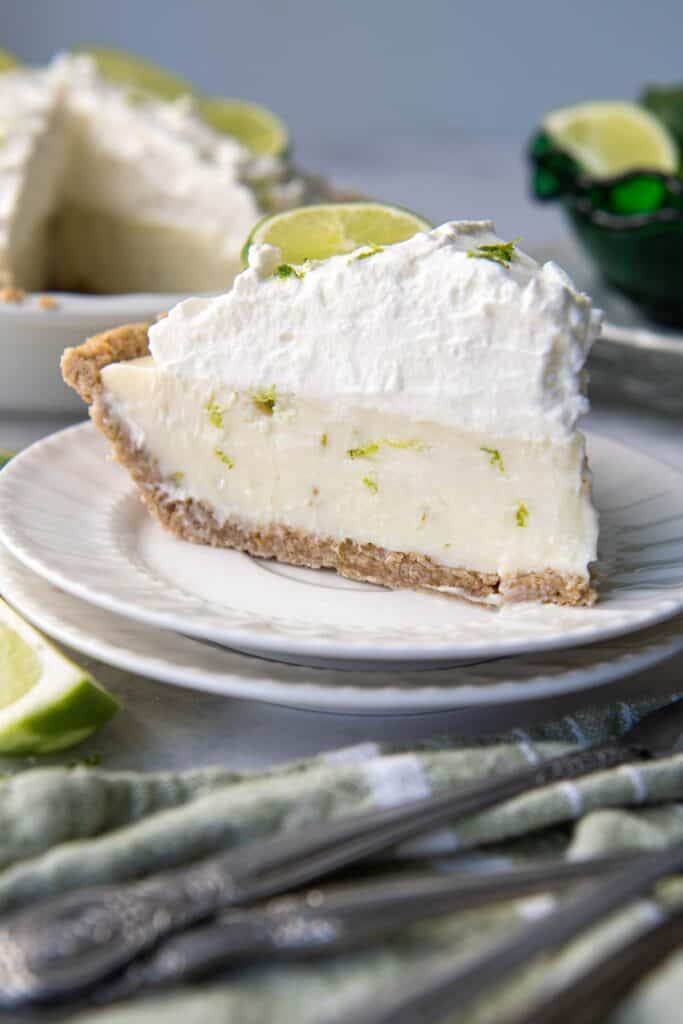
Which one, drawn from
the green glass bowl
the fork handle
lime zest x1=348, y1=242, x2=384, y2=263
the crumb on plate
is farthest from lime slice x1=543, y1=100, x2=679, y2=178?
the fork handle

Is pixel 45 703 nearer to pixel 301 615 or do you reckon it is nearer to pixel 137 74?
pixel 301 615

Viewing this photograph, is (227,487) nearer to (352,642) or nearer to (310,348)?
(310,348)

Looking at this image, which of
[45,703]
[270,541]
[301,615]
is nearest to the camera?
[45,703]

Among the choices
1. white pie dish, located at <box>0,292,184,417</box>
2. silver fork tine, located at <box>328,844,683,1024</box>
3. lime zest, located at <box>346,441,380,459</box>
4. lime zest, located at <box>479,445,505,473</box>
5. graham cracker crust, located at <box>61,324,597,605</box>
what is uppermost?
lime zest, located at <box>479,445,505,473</box>

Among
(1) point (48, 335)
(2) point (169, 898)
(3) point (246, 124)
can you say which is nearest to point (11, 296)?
(1) point (48, 335)

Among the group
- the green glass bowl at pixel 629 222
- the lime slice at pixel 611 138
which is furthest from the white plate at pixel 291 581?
the lime slice at pixel 611 138

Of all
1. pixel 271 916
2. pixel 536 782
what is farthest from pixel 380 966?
pixel 536 782

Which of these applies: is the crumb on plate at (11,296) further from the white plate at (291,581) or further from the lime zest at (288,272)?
the lime zest at (288,272)

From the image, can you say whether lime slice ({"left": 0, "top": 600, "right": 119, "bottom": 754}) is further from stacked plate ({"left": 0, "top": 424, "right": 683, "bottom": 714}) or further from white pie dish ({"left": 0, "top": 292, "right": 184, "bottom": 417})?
white pie dish ({"left": 0, "top": 292, "right": 184, "bottom": 417})
